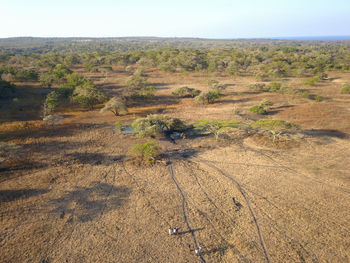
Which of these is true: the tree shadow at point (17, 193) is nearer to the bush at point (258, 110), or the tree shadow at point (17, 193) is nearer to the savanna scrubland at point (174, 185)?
the savanna scrubland at point (174, 185)

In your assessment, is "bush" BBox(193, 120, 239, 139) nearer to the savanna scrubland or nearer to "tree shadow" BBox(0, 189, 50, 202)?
the savanna scrubland

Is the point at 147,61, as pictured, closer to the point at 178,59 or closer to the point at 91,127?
the point at 178,59

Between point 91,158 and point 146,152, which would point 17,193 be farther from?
point 146,152

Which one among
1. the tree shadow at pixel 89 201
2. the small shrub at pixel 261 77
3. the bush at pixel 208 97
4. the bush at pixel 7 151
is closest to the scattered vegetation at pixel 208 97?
the bush at pixel 208 97

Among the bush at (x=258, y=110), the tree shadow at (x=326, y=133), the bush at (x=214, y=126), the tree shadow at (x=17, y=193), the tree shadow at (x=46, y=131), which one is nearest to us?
the tree shadow at (x=17, y=193)

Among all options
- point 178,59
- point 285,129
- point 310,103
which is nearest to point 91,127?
point 285,129

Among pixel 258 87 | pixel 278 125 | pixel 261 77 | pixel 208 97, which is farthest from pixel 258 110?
pixel 261 77

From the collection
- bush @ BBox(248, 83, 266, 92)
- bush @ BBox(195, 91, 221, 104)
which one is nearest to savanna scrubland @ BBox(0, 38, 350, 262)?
bush @ BBox(195, 91, 221, 104)
